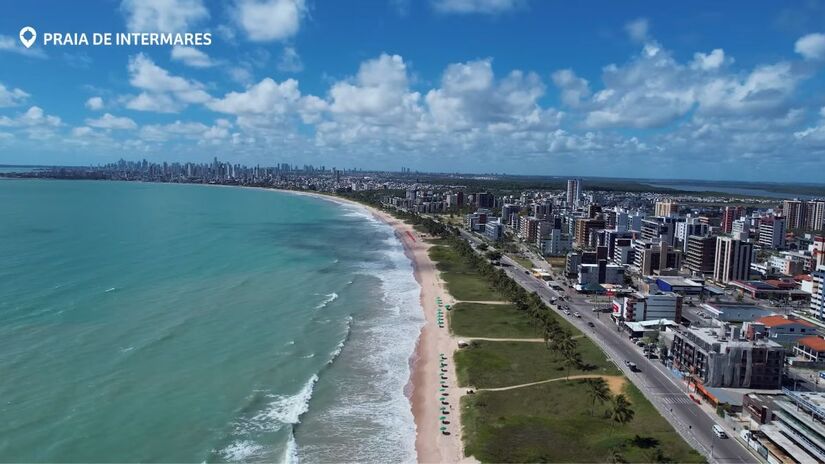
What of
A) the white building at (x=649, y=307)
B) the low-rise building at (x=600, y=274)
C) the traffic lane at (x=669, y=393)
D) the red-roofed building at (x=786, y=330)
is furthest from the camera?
the low-rise building at (x=600, y=274)

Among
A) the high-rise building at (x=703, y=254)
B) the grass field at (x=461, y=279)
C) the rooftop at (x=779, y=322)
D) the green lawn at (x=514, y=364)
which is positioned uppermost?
the high-rise building at (x=703, y=254)

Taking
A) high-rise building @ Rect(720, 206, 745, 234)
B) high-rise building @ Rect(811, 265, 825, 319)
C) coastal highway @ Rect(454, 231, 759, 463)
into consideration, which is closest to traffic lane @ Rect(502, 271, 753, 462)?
coastal highway @ Rect(454, 231, 759, 463)

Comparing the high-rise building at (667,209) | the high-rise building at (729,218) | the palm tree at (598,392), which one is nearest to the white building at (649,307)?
the palm tree at (598,392)

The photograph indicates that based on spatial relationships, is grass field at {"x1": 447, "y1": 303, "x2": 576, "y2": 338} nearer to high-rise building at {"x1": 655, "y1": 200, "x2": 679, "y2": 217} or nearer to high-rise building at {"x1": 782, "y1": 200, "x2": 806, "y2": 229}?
high-rise building at {"x1": 655, "y1": 200, "x2": 679, "y2": 217}

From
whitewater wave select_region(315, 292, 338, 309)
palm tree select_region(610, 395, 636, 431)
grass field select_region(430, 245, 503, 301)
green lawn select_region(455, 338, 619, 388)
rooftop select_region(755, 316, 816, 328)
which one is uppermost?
rooftop select_region(755, 316, 816, 328)

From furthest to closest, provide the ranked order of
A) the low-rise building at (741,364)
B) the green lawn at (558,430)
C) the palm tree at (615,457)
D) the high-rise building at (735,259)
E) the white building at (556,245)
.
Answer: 1. the white building at (556,245)
2. the high-rise building at (735,259)
3. the low-rise building at (741,364)
4. the green lawn at (558,430)
5. the palm tree at (615,457)

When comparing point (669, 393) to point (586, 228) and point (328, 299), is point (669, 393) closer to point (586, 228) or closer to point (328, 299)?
point (328, 299)

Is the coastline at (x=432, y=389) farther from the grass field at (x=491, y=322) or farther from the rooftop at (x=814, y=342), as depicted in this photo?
the rooftop at (x=814, y=342)

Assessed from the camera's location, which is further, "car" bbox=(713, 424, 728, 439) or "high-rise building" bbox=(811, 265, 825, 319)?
"high-rise building" bbox=(811, 265, 825, 319)
